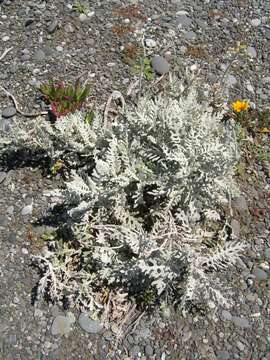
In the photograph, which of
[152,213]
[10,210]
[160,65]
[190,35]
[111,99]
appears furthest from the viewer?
[190,35]

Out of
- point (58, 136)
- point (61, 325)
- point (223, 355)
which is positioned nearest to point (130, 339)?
point (61, 325)

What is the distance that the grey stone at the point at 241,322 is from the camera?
3.31m

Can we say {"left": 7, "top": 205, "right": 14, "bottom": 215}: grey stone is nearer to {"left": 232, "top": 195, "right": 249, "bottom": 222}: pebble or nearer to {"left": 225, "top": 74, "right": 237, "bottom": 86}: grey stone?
{"left": 232, "top": 195, "right": 249, "bottom": 222}: pebble

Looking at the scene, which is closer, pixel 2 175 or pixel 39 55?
pixel 2 175

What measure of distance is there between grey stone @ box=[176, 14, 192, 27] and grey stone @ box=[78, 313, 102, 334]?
2447mm

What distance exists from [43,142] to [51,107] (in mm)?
360

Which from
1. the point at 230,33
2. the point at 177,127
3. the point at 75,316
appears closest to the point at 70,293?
the point at 75,316

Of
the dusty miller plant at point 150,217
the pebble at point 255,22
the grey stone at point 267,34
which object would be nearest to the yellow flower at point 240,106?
the dusty miller plant at point 150,217

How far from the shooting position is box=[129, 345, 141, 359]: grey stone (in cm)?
320

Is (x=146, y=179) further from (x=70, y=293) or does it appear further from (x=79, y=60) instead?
(x=79, y=60)

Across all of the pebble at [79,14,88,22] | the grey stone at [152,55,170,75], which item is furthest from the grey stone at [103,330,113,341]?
the pebble at [79,14,88,22]

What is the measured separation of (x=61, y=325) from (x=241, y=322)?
1.02 m

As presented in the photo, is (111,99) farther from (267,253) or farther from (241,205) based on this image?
(267,253)

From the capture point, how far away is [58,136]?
3.68 meters
